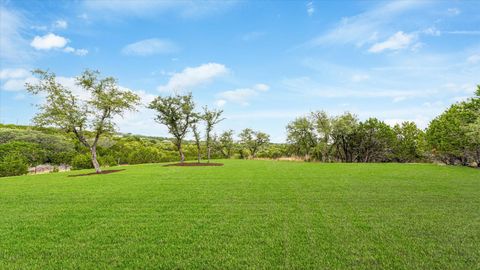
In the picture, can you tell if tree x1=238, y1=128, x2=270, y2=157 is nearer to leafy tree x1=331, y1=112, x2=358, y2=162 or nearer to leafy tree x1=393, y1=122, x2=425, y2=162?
leafy tree x1=331, y1=112, x2=358, y2=162

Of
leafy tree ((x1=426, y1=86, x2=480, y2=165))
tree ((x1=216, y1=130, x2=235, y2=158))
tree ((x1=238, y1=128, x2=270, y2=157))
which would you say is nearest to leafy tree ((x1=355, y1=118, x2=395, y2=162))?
leafy tree ((x1=426, y1=86, x2=480, y2=165))

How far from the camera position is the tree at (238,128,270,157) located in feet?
135

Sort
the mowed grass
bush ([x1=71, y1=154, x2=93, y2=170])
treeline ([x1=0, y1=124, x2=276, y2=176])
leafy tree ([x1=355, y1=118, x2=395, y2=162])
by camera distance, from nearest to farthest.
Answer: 1. the mowed grass
2. treeline ([x1=0, y1=124, x2=276, y2=176])
3. bush ([x1=71, y1=154, x2=93, y2=170])
4. leafy tree ([x1=355, y1=118, x2=395, y2=162])

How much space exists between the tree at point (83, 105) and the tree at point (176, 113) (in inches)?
174

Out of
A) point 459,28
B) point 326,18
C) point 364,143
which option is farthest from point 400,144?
point 326,18

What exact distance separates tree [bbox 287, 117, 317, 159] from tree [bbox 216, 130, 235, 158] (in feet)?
27.8

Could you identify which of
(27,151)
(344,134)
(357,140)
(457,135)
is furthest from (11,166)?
(357,140)

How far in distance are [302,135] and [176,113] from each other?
19042mm

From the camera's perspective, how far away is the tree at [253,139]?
41.0 m

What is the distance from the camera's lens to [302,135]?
3444 centimetres

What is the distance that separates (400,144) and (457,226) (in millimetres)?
30230

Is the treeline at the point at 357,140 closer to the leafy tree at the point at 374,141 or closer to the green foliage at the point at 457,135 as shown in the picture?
the leafy tree at the point at 374,141

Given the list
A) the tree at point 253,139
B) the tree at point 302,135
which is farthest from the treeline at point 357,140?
the tree at point 253,139

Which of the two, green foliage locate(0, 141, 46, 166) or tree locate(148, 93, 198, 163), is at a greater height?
tree locate(148, 93, 198, 163)
